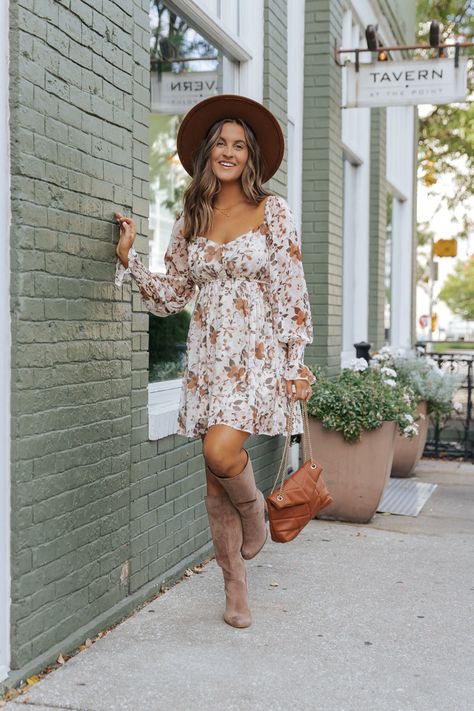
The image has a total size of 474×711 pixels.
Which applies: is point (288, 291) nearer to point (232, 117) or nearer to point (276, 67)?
point (232, 117)

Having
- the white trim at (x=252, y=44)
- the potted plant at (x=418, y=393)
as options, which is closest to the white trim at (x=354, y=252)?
the potted plant at (x=418, y=393)

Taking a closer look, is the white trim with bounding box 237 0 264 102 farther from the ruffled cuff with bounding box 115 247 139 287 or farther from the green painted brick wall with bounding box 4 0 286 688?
the ruffled cuff with bounding box 115 247 139 287

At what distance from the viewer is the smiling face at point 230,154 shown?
4125mm

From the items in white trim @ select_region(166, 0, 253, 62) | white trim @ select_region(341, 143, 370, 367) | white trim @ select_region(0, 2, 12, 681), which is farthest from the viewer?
white trim @ select_region(341, 143, 370, 367)

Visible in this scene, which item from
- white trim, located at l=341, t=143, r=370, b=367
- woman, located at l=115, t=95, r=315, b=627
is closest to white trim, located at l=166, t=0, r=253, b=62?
woman, located at l=115, t=95, r=315, b=627

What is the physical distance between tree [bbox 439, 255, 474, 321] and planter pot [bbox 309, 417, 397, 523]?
7469cm

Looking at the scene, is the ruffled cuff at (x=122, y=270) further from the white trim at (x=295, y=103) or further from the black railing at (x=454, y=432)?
the black railing at (x=454, y=432)

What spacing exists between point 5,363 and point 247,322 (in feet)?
3.70

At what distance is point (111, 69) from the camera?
4078 millimetres

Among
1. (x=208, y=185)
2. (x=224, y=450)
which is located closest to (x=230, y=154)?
(x=208, y=185)

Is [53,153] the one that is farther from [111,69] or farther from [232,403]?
[232,403]

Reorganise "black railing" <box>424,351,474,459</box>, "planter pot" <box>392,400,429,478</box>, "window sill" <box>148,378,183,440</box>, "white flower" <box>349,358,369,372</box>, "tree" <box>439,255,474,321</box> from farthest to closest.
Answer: "tree" <box>439,255,474,321</box>
"black railing" <box>424,351,474,459</box>
"planter pot" <box>392,400,429,478</box>
"white flower" <box>349,358,369,372</box>
"window sill" <box>148,378,183,440</box>

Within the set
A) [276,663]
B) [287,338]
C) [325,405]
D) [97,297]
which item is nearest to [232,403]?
[287,338]

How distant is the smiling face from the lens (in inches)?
162
